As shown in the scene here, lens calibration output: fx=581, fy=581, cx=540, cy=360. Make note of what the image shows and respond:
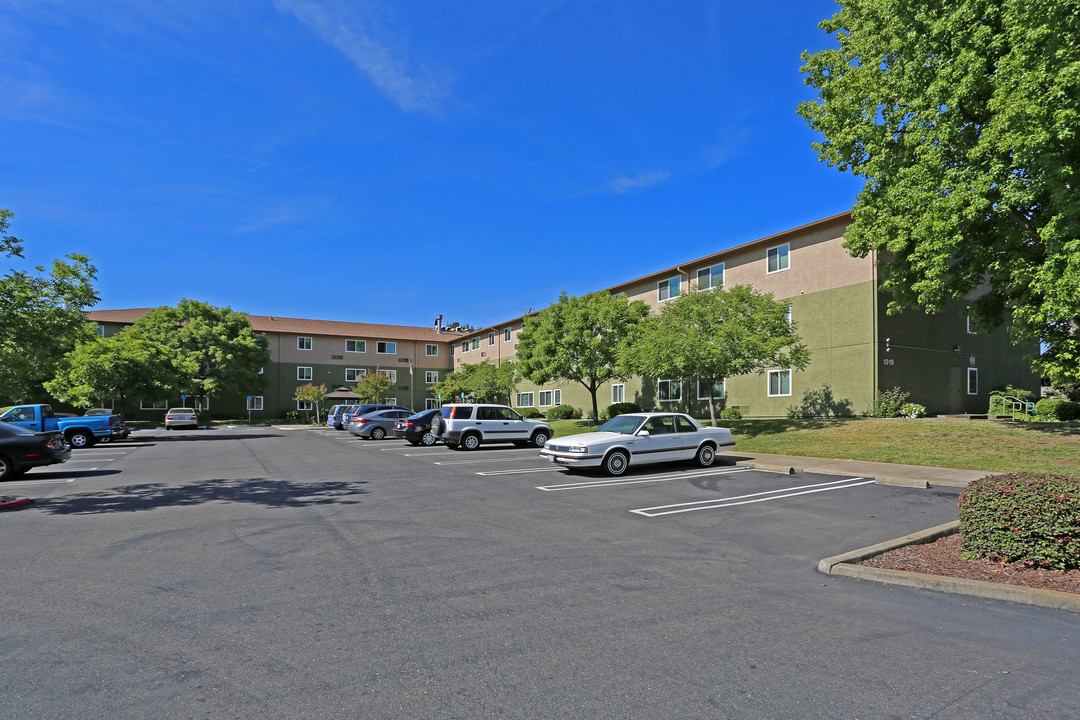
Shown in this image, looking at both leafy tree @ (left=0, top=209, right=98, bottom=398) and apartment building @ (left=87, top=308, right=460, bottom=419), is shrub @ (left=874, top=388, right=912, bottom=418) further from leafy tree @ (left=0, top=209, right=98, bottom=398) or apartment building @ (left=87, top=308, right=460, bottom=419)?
apartment building @ (left=87, top=308, right=460, bottom=419)

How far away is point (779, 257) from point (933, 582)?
78.4ft

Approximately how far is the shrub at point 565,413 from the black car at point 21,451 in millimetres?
29736

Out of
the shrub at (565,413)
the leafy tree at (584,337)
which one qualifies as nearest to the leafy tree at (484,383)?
the shrub at (565,413)

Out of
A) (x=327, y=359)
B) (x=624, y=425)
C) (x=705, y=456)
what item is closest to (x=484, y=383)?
(x=327, y=359)

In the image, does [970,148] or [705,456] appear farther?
[705,456]

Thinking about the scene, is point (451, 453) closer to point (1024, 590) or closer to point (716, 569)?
point (716, 569)

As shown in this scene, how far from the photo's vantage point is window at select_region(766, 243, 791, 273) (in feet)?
88.4

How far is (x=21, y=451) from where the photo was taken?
13.6 meters

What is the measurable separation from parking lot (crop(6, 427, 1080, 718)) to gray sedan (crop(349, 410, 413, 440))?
767 inches

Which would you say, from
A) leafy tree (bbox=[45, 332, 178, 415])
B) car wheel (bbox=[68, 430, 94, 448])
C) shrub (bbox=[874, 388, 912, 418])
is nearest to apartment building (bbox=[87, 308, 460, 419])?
leafy tree (bbox=[45, 332, 178, 415])

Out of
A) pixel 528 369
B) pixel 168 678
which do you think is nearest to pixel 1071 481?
pixel 168 678

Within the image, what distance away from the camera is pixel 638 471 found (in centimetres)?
1471

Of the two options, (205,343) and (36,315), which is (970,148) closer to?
(36,315)

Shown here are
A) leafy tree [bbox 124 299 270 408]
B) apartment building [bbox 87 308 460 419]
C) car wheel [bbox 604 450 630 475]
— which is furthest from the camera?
apartment building [bbox 87 308 460 419]
